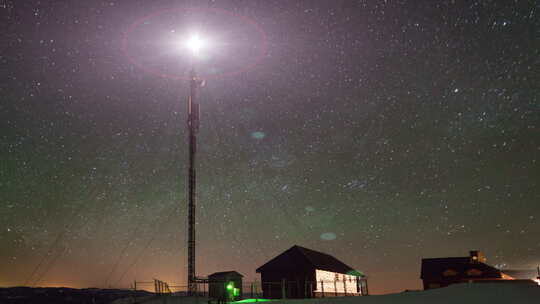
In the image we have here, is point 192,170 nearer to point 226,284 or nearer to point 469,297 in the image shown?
point 226,284

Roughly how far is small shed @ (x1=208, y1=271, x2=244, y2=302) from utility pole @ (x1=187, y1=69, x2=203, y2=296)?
3816mm

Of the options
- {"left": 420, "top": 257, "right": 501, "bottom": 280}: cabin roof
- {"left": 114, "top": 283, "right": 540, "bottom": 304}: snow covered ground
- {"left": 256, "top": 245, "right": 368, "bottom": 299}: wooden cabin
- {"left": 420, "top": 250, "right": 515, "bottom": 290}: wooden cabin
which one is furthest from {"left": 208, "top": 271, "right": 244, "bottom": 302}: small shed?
{"left": 420, "top": 257, "right": 501, "bottom": 280}: cabin roof

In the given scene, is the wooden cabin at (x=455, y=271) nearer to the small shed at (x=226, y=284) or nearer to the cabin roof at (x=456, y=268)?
the cabin roof at (x=456, y=268)

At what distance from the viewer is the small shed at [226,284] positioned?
36.8 metres

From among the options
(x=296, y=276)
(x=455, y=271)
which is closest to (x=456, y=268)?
(x=455, y=271)

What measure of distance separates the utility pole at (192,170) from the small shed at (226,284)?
3816 mm

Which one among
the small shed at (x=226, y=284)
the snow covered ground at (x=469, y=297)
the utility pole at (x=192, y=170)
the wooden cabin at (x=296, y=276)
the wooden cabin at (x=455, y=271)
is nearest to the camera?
the snow covered ground at (x=469, y=297)

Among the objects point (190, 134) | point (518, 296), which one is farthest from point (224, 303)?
point (190, 134)

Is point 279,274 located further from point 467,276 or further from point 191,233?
point 467,276

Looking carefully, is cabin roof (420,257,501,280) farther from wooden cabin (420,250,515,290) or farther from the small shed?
the small shed

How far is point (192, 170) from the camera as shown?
46688 mm

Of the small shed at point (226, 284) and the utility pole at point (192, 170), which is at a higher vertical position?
the utility pole at point (192, 170)

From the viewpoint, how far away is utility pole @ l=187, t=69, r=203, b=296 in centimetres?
4422

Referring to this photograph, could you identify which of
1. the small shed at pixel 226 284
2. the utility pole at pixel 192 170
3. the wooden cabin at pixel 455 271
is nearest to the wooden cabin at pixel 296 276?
the small shed at pixel 226 284
